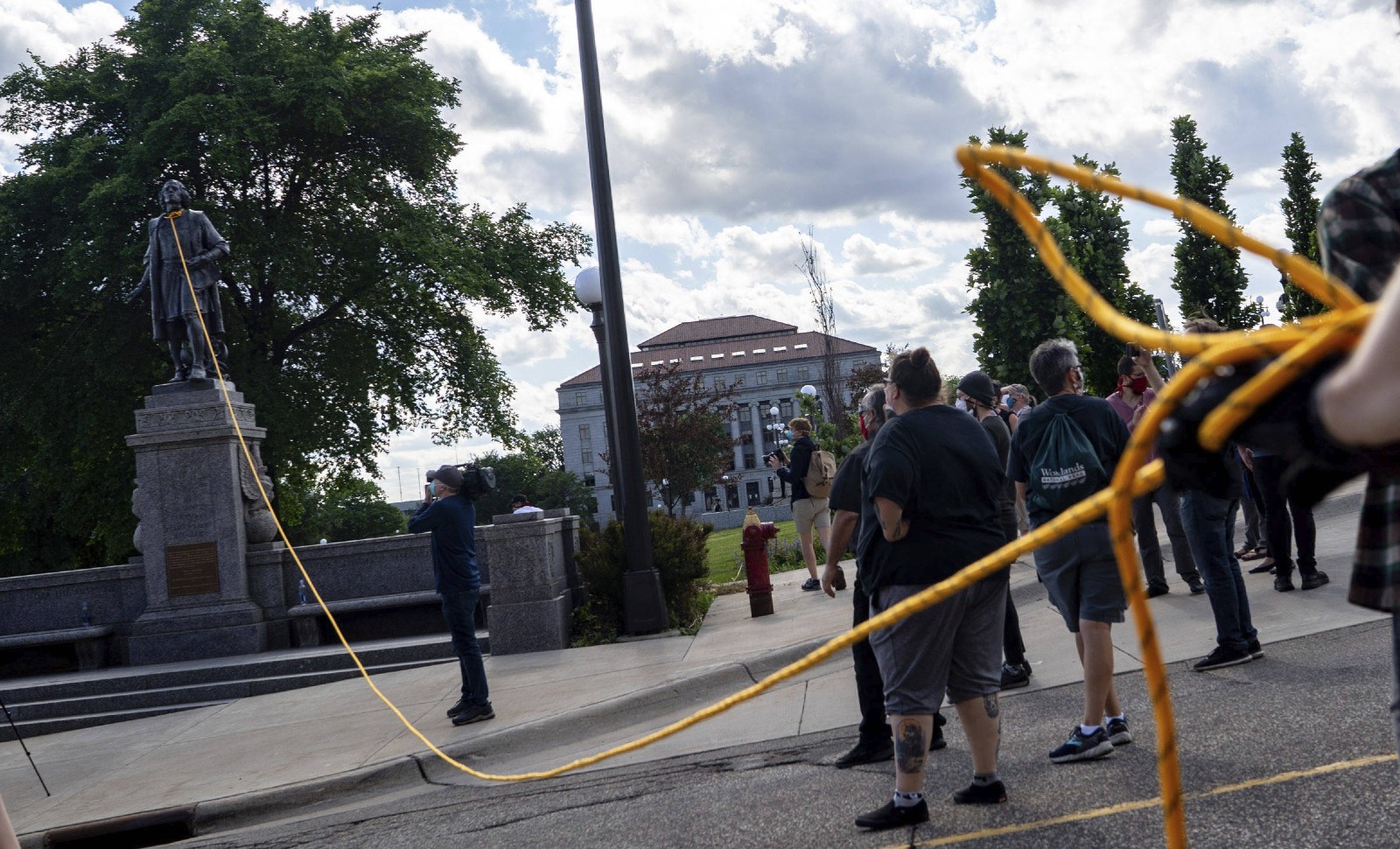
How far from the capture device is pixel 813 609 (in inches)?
432

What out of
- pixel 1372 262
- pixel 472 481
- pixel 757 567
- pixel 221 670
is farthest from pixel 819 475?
pixel 1372 262

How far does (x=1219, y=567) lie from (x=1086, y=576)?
66.4 inches

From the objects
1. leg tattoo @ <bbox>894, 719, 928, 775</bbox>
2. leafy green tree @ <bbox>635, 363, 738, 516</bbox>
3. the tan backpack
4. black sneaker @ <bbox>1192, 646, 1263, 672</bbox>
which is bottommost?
black sneaker @ <bbox>1192, 646, 1263, 672</bbox>

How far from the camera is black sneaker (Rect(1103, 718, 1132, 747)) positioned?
17.0 feet

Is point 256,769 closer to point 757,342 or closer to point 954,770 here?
point 954,770

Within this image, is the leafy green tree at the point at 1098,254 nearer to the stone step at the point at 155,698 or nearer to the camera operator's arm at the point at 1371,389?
the stone step at the point at 155,698

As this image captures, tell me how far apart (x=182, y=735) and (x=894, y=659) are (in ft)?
23.5

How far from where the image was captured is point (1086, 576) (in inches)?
198

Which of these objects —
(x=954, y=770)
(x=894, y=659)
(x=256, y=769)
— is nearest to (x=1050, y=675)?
(x=954, y=770)

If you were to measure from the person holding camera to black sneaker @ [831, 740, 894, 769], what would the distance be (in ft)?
23.2

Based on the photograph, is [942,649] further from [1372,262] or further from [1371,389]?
[1371,389]

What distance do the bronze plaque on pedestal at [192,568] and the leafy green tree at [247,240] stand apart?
10.3m

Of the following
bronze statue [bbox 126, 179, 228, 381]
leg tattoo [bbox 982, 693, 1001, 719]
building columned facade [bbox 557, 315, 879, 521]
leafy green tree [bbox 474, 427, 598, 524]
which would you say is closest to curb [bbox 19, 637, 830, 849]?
leg tattoo [bbox 982, 693, 1001, 719]

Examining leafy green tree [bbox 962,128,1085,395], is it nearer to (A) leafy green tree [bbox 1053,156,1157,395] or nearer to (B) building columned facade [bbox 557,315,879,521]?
(A) leafy green tree [bbox 1053,156,1157,395]
